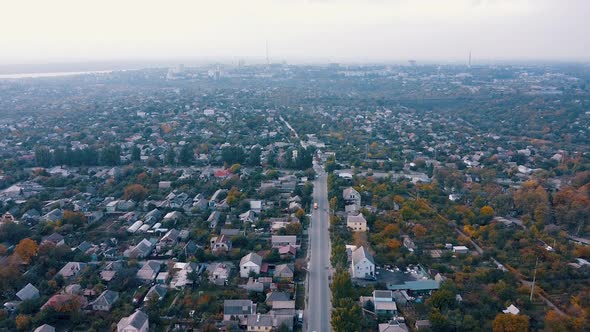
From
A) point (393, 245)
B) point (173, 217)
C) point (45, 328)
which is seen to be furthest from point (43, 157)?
point (393, 245)

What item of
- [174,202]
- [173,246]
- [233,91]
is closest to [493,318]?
[173,246]

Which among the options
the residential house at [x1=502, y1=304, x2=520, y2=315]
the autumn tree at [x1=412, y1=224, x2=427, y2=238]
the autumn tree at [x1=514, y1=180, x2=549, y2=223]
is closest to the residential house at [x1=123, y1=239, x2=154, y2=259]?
the autumn tree at [x1=412, y1=224, x2=427, y2=238]

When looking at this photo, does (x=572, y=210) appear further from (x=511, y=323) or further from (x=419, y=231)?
(x=511, y=323)

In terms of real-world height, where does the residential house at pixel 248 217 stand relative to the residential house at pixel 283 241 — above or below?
above

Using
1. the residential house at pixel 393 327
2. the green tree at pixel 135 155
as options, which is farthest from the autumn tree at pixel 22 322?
the green tree at pixel 135 155

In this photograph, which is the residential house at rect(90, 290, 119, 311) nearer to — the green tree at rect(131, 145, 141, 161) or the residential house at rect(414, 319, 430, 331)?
the residential house at rect(414, 319, 430, 331)

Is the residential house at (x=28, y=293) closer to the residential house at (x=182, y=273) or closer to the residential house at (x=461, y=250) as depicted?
the residential house at (x=182, y=273)
